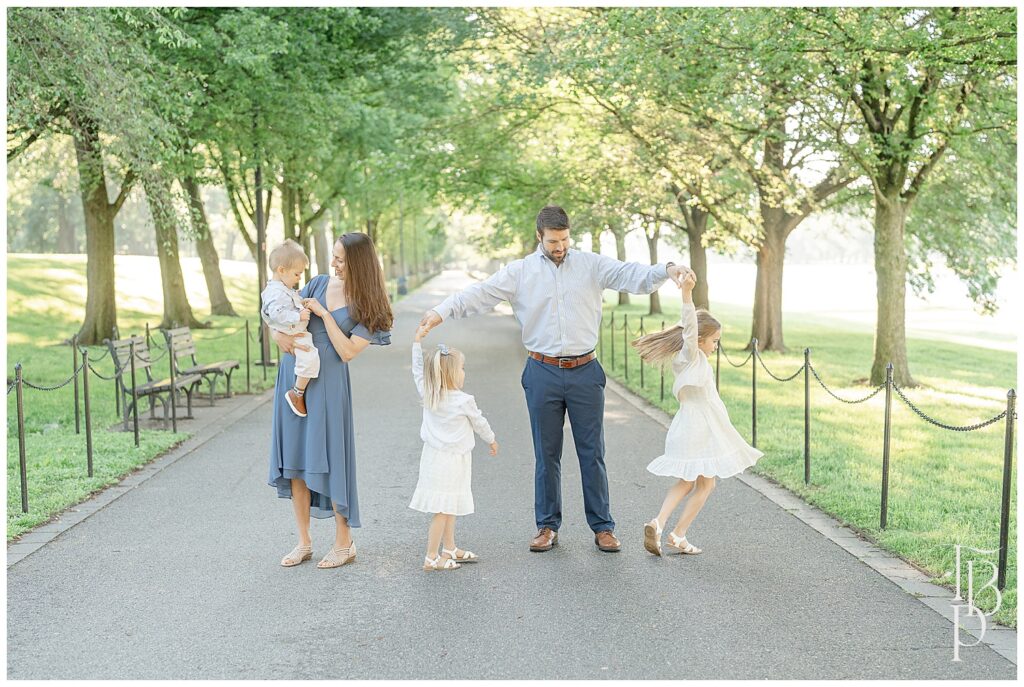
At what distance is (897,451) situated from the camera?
10906 mm

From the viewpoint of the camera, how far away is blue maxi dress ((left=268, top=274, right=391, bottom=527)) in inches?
249

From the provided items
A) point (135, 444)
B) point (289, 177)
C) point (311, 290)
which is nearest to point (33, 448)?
point (135, 444)

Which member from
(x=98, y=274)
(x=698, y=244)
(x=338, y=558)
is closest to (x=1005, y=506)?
(x=338, y=558)

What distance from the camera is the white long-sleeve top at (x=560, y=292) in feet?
21.5

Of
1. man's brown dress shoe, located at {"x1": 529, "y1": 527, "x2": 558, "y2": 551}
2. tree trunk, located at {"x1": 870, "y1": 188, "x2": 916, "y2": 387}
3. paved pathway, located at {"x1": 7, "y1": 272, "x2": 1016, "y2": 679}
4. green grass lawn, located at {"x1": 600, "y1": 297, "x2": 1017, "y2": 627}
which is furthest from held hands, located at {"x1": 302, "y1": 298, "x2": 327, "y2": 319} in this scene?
tree trunk, located at {"x1": 870, "y1": 188, "x2": 916, "y2": 387}

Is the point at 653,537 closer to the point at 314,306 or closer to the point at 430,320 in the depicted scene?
the point at 430,320

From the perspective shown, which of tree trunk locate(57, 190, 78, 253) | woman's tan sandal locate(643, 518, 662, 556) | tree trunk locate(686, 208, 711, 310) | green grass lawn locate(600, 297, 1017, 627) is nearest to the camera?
woman's tan sandal locate(643, 518, 662, 556)

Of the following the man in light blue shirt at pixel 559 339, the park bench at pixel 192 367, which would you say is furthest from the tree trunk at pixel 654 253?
A: the man in light blue shirt at pixel 559 339

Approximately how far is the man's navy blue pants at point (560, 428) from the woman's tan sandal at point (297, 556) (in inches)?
55.1

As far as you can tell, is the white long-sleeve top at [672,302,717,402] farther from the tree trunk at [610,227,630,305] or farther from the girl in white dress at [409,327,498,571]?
the tree trunk at [610,227,630,305]

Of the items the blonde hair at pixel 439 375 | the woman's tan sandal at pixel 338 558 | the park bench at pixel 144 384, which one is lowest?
the woman's tan sandal at pixel 338 558

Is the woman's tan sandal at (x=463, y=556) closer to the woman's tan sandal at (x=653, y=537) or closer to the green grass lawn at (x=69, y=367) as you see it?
the woman's tan sandal at (x=653, y=537)

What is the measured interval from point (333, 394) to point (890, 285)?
41.2 feet

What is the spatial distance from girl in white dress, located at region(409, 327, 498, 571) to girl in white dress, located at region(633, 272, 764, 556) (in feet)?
3.77
